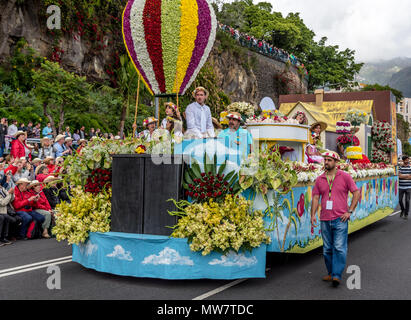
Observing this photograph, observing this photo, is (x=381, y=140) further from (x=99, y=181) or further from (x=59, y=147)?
(x=99, y=181)

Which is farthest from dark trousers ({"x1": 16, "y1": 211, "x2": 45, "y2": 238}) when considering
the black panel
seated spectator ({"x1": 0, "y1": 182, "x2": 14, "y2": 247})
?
the black panel

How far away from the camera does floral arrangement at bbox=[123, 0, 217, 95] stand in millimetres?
8195

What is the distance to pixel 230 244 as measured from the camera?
589cm

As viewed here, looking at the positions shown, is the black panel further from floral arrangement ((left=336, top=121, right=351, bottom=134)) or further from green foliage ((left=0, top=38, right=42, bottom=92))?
green foliage ((left=0, top=38, right=42, bottom=92))

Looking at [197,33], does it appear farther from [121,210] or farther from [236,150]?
[121,210]

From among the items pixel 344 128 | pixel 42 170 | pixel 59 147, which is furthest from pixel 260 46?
pixel 42 170

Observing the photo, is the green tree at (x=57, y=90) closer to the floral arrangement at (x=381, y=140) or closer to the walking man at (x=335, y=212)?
the floral arrangement at (x=381, y=140)

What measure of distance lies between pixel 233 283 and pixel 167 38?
4.70m

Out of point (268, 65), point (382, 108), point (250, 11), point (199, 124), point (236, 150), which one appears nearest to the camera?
point (236, 150)

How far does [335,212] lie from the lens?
6.11 metres

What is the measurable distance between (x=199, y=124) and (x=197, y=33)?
1.79 m

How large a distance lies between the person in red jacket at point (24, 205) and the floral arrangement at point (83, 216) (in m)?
3.66

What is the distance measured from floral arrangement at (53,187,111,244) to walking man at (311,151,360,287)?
3172 millimetres
